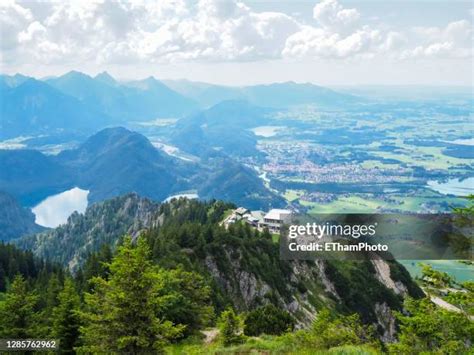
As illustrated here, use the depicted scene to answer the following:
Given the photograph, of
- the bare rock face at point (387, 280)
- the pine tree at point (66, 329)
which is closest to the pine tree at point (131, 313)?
the pine tree at point (66, 329)

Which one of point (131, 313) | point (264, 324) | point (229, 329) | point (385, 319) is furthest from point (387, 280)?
point (131, 313)

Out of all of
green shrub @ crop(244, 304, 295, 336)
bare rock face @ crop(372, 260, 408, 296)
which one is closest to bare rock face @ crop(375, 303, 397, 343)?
bare rock face @ crop(372, 260, 408, 296)

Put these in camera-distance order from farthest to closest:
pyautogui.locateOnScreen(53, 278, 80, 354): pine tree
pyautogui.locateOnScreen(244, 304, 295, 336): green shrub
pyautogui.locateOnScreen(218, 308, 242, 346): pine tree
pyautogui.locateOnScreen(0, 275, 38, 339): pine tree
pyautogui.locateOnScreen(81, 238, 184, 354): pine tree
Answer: pyautogui.locateOnScreen(244, 304, 295, 336): green shrub < pyautogui.locateOnScreen(0, 275, 38, 339): pine tree < pyautogui.locateOnScreen(53, 278, 80, 354): pine tree < pyautogui.locateOnScreen(218, 308, 242, 346): pine tree < pyautogui.locateOnScreen(81, 238, 184, 354): pine tree

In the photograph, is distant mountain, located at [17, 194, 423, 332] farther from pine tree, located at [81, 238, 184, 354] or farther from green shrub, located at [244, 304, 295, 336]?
pine tree, located at [81, 238, 184, 354]

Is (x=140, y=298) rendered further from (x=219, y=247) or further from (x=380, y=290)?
(x=380, y=290)

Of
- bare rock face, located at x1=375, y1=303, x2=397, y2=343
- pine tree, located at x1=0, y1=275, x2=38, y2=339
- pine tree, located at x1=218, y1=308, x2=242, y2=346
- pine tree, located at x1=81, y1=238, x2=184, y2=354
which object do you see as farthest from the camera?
bare rock face, located at x1=375, y1=303, x2=397, y2=343

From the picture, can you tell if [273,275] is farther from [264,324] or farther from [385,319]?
[264,324]

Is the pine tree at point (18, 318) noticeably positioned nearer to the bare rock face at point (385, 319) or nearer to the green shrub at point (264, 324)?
the green shrub at point (264, 324)

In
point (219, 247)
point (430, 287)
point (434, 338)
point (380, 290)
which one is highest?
point (430, 287)

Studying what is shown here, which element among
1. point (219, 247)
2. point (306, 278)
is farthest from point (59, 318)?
point (306, 278)

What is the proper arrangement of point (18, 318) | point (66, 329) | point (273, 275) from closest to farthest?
point (66, 329)
point (18, 318)
point (273, 275)

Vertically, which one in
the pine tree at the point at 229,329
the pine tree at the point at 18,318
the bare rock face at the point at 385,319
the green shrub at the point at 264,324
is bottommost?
the bare rock face at the point at 385,319
